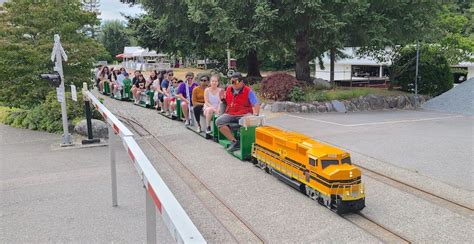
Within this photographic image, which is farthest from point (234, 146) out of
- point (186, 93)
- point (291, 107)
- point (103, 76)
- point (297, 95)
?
point (103, 76)

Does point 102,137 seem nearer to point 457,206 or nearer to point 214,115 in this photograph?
point 214,115

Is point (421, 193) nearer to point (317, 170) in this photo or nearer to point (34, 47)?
point (317, 170)

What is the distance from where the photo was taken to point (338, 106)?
54.1 feet

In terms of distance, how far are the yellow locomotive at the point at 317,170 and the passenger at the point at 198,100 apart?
4.19 metres

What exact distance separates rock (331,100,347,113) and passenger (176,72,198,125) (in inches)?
251

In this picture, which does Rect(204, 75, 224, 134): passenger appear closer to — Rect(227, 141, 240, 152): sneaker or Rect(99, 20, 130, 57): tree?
Rect(227, 141, 240, 152): sneaker

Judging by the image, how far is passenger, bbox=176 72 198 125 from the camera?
40.1 ft

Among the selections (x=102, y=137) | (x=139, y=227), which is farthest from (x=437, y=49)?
(x=139, y=227)

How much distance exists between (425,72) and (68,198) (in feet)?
59.6

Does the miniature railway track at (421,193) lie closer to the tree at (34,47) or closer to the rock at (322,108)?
the rock at (322,108)

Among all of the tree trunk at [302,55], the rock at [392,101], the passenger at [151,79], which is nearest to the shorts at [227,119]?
the passenger at [151,79]

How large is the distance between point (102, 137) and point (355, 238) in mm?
7903

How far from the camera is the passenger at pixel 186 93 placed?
12227 mm

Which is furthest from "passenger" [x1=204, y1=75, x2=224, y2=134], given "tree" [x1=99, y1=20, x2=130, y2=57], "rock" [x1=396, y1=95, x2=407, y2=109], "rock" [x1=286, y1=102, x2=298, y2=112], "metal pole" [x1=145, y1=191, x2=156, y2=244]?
"tree" [x1=99, y1=20, x2=130, y2=57]
